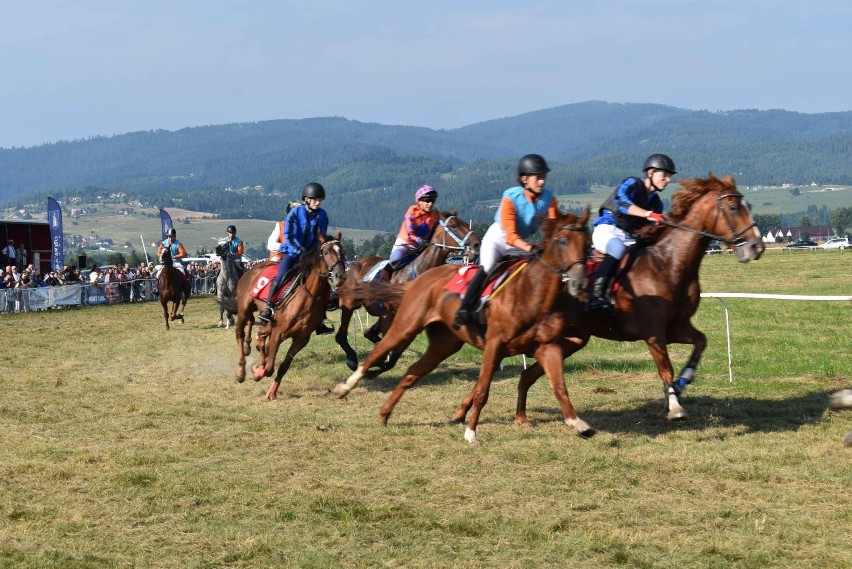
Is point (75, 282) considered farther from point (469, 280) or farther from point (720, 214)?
point (720, 214)

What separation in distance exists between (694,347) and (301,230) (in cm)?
589

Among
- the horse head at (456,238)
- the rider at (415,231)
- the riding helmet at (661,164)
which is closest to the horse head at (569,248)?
the riding helmet at (661,164)

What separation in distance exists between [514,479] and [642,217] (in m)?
4.01

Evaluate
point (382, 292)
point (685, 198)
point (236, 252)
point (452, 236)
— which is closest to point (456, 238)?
point (452, 236)

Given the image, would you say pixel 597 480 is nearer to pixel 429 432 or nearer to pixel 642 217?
pixel 429 432

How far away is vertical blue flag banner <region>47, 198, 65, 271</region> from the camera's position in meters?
44.4

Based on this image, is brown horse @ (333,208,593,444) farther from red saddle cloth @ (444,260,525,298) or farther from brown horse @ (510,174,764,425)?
brown horse @ (510,174,764,425)

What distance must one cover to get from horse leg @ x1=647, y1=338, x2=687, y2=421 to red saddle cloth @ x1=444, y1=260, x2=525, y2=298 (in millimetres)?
1643

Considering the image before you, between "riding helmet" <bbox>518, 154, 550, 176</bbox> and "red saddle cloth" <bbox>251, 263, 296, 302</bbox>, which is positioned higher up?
"riding helmet" <bbox>518, 154, 550, 176</bbox>

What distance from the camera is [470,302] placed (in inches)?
407

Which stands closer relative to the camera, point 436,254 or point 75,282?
point 436,254

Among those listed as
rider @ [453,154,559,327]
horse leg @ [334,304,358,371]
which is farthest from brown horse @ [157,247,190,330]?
→ rider @ [453,154,559,327]

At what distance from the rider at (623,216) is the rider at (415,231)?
4.14 meters

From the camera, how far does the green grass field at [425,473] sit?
654 centimetres
